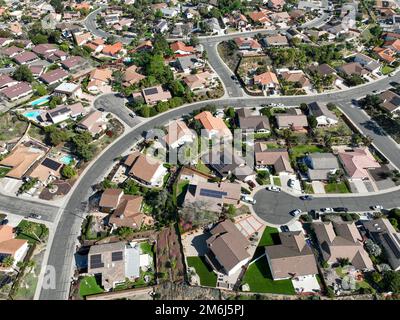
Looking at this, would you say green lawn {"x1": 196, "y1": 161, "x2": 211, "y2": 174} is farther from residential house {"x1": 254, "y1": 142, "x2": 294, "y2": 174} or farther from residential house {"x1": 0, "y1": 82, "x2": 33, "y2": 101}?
residential house {"x1": 0, "y1": 82, "x2": 33, "y2": 101}

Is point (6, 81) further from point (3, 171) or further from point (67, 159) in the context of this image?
point (67, 159)

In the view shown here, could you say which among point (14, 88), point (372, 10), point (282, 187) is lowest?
point (282, 187)

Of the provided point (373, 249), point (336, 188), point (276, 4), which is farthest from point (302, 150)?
point (276, 4)

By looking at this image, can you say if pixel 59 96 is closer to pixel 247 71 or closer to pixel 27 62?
pixel 27 62

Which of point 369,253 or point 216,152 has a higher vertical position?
point 216,152

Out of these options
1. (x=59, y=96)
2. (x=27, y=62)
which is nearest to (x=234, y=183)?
(x=59, y=96)
